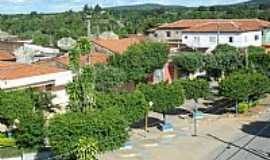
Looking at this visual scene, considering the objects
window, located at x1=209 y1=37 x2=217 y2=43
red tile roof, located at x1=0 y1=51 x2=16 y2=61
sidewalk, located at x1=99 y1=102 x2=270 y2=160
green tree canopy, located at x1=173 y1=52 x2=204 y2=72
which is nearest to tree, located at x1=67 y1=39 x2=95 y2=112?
sidewalk, located at x1=99 y1=102 x2=270 y2=160

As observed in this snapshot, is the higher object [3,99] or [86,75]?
[86,75]

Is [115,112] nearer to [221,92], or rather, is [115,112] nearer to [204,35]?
[221,92]

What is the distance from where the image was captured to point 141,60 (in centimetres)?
5409

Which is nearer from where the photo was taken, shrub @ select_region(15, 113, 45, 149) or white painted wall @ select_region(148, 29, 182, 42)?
shrub @ select_region(15, 113, 45, 149)

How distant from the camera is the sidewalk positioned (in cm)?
3384

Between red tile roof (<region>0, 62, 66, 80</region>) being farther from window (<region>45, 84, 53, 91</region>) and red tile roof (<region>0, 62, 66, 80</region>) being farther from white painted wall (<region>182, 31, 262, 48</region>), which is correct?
white painted wall (<region>182, 31, 262, 48</region>)

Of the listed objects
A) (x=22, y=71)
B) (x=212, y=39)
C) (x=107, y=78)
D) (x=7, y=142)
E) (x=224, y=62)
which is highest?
(x=22, y=71)

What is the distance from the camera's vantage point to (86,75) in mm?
29406

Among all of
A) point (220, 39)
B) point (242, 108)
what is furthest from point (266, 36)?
point (242, 108)

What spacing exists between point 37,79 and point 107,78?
6.06 meters

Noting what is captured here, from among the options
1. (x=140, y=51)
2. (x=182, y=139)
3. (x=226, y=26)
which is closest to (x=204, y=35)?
(x=226, y=26)

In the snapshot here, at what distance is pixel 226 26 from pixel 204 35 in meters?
3.10

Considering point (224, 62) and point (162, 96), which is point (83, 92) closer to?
point (162, 96)

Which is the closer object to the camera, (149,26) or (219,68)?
(219,68)
